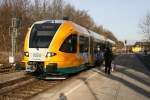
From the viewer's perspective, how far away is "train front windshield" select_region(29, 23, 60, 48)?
19906 millimetres

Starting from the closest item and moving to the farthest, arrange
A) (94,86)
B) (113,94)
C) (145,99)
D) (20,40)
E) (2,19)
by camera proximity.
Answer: (145,99), (113,94), (94,86), (20,40), (2,19)

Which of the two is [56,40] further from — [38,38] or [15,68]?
[15,68]

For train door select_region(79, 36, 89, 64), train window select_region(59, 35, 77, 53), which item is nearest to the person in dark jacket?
train door select_region(79, 36, 89, 64)

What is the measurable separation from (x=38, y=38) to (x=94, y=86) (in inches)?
193

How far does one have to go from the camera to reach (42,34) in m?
20.3

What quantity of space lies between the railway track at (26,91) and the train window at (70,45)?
75.8 inches

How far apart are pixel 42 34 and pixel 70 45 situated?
5.39 feet

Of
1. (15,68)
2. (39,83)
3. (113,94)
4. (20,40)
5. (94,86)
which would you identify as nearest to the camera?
(113,94)

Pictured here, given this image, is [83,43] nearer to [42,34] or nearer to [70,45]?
[70,45]

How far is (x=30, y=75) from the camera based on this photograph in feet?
74.3

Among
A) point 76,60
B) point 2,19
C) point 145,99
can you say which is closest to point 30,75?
point 76,60

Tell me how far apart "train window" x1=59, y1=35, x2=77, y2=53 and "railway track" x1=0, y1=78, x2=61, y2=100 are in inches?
75.8

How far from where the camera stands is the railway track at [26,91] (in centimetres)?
1395

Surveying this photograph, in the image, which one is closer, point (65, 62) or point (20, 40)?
point (65, 62)
